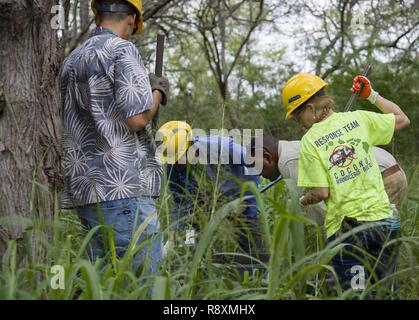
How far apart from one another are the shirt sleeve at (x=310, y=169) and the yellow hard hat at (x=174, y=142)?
2.86 feet

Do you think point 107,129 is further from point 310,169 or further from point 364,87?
point 364,87

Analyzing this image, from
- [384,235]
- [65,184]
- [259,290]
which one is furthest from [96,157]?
[384,235]

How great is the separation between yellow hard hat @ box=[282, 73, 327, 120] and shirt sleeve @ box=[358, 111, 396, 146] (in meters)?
0.31

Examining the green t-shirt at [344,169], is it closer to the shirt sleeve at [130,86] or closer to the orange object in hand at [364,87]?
the orange object in hand at [364,87]

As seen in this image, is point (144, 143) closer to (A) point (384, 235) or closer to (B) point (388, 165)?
(A) point (384, 235)

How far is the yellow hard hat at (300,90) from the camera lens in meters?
3.93

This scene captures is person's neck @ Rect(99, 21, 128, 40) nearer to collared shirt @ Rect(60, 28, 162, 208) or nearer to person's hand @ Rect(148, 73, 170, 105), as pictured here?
collared shirt @ Rect(60, 28, 162, 208)

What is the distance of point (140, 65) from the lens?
3391 millimetres

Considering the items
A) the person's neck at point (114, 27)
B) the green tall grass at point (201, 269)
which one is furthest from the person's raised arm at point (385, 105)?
the person's neck at point (114, 27)

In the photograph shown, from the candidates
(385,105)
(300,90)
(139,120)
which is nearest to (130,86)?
(139,120)

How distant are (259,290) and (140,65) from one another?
3.66 feet

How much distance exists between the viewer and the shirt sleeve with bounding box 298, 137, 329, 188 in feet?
11.7

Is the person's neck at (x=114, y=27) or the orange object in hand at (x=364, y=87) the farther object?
the orange object in hand at (x=364, y=87)
